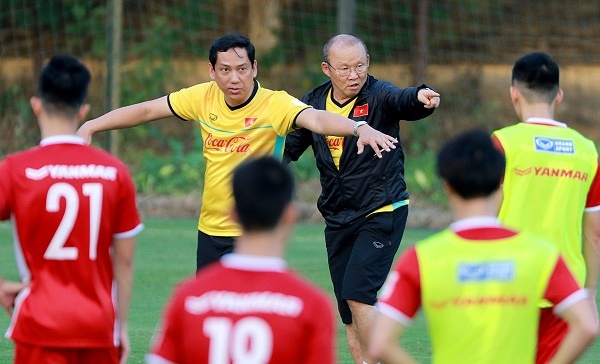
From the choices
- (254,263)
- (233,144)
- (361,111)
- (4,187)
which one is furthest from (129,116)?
(254,263)

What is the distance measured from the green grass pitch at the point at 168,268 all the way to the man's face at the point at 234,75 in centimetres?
187

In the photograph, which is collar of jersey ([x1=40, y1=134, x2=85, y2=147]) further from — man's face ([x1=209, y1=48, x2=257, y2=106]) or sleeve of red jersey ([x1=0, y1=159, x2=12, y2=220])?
man's face ([x1=209, y1=48, x2=257, y2=106])

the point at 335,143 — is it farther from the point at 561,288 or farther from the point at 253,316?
the point at 253,316

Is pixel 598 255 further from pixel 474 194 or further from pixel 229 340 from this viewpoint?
pixel 229 340

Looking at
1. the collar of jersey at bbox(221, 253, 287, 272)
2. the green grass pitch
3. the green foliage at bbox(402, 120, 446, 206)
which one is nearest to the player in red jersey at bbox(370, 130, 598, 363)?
the collar of jersey at bbox(221, 253, 287, 272)

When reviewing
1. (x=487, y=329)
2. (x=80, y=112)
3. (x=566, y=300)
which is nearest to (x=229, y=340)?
(x=487, y=329)

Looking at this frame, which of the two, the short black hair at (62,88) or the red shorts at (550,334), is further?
the red shorts at (550,334)

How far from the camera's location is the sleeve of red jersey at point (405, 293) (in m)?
3.58

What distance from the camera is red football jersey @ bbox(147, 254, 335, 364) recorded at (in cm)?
326

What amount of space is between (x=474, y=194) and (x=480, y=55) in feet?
51.2

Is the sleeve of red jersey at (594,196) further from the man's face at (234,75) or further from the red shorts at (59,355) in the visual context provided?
the man's face at (234,75)

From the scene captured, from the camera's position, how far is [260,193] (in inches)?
132

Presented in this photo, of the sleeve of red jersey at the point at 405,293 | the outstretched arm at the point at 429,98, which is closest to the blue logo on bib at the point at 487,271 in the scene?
the sleeve of red jersey at the point at 405,293

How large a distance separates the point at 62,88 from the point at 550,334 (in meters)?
2.36
